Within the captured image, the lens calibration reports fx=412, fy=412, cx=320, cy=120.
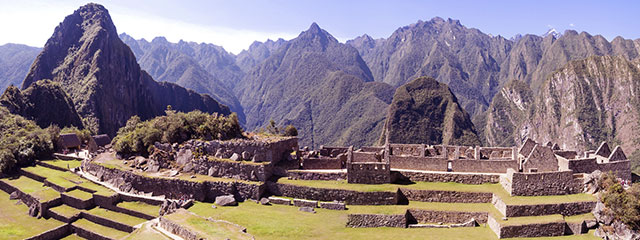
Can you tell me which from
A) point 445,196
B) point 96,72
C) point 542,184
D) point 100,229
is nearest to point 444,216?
→ point 445,196

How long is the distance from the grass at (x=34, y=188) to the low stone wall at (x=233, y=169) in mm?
11576

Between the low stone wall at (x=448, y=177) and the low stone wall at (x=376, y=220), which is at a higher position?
the low stone wall at (x=448, y=177)

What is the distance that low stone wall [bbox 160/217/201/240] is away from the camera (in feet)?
61.4

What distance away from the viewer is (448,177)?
1011 inches

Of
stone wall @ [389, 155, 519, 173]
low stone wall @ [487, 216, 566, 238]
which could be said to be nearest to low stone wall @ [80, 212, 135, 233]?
stone wall @ [389, 155, 519, 173]

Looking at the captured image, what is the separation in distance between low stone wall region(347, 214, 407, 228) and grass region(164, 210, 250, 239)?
586 cm

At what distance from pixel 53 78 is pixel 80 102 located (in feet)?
66.9

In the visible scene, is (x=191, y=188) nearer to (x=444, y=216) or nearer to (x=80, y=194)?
(x=80, y=194)

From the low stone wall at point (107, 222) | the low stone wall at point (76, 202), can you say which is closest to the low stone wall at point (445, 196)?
the low stone wall at point (107, 222)

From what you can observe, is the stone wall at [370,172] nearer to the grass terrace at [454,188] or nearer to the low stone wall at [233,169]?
the grass terrace at [454,188]

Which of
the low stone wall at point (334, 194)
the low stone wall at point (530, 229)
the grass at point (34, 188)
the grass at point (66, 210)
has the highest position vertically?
the low stone wall at point (334, 194)

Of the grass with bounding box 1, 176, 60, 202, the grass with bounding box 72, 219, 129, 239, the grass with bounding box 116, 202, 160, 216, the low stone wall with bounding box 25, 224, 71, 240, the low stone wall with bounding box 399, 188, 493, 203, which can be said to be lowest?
the low stone wall with bounding box 25, 224, 71, 240

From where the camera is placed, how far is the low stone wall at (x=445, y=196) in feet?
77.8

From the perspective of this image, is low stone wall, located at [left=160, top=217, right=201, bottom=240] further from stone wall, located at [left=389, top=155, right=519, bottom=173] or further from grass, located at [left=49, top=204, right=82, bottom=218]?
stone wall, located at [left=389, top=155, right=519, bottom=173]
